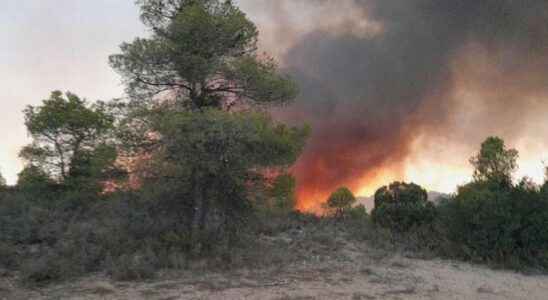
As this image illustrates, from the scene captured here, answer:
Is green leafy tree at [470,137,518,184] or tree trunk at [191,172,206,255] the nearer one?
tree trunk at [191,172,206,255]

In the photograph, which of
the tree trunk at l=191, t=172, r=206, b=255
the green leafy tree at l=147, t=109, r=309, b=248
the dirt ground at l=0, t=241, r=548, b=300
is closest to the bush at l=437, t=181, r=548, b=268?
the dirt ground at l=0, t=241, r=548, b=300

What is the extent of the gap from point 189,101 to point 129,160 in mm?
2975

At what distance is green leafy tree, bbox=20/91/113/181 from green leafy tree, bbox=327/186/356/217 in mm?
19220

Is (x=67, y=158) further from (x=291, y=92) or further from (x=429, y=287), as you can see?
(x=429, y=287)

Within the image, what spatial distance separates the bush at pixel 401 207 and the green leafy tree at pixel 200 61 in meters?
8.26

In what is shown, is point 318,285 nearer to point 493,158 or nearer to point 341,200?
point 493,158

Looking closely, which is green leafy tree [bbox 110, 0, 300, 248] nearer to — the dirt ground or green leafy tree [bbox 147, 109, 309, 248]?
green leafy tree [bbox 147, 109, 309, 248]

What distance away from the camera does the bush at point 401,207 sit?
23.6 m

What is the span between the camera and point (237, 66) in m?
18.2

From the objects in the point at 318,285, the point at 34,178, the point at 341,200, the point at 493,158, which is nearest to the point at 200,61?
the point at 318,285

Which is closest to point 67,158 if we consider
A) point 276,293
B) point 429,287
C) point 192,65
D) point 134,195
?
point 134,195

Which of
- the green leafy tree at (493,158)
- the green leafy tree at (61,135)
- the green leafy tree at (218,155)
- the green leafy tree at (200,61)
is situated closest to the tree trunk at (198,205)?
the green leafy tree at (218,155)

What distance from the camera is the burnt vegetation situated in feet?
53.4

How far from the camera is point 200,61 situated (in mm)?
17781
